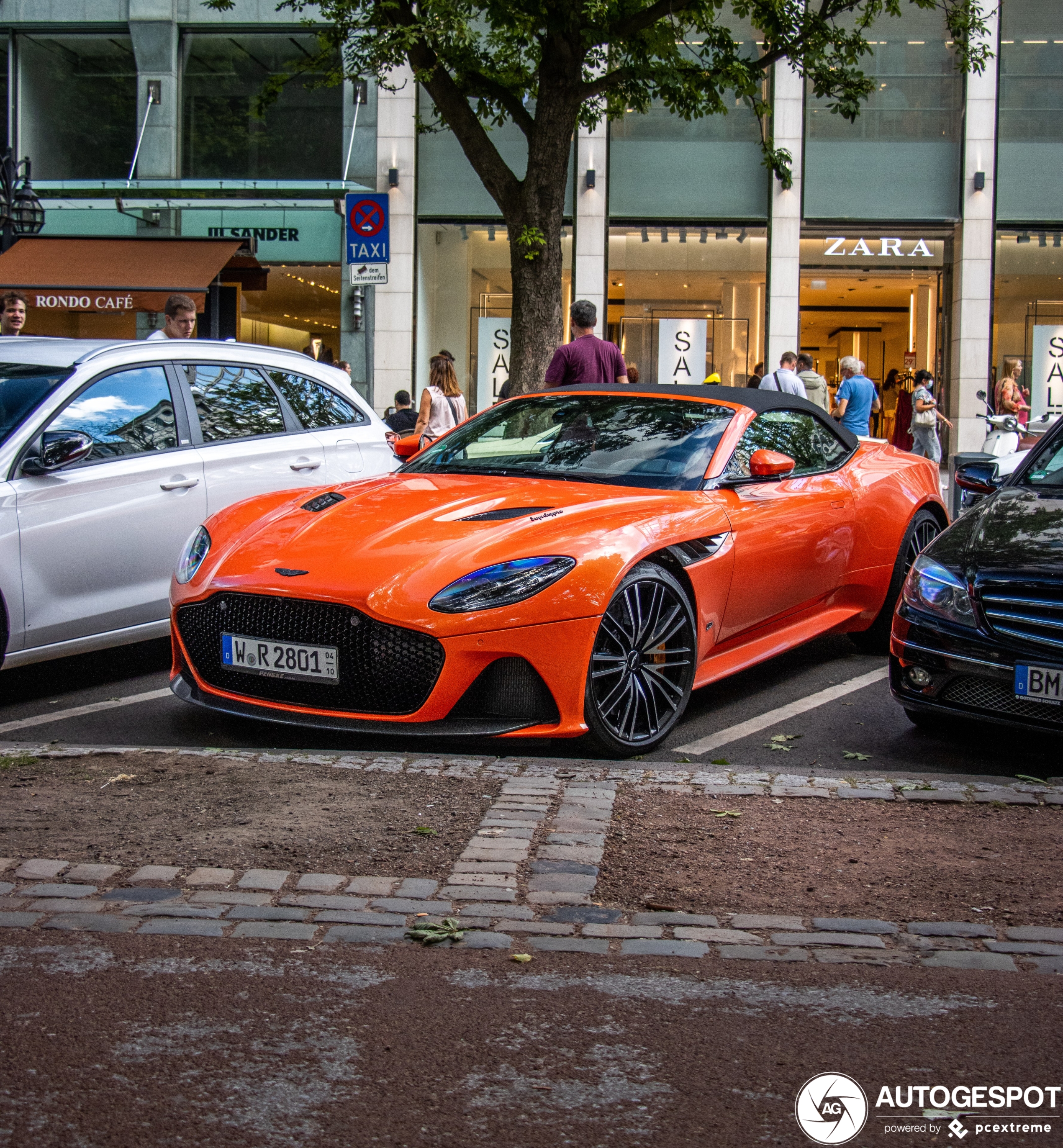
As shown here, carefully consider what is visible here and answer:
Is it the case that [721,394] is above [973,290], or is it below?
below

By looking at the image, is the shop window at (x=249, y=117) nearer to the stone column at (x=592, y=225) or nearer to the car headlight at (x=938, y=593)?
the stone column at (x=592, y=225)

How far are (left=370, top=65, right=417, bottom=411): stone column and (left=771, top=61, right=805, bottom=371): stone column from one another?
549cm

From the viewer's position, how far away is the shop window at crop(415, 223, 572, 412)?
2078cm

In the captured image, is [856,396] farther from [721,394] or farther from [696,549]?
[696,549]

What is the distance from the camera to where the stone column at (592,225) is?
20.4 meters

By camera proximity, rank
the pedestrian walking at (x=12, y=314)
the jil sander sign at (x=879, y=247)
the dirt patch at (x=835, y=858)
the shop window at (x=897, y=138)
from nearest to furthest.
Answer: the dirt patch at (x=835, y=858) → the pedestrian walking at (x=12, y=314) → the shop window at (x=897, y=138) → the jil sander sign at (x=879, y=247)

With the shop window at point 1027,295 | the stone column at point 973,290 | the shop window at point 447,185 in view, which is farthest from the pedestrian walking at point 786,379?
the shop window at point 447,185

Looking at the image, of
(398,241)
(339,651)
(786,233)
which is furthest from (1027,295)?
(339,651)

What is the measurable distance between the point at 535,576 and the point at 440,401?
10.3 m

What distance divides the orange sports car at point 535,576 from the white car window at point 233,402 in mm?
1252

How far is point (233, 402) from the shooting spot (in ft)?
23.9

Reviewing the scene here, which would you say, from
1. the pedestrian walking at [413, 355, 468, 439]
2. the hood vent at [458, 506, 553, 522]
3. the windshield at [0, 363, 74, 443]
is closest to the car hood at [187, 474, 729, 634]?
the hood vent at [458, 506, 553, 522]

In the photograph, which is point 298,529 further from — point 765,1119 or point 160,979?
point 765,1119

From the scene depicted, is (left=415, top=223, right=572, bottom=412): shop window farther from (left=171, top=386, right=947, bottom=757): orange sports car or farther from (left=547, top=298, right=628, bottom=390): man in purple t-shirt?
(left=171, top=386, right=947, bottom=757): orange sports car
